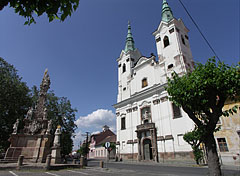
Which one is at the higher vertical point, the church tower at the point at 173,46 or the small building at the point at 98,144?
the church tower at the point at 173,46

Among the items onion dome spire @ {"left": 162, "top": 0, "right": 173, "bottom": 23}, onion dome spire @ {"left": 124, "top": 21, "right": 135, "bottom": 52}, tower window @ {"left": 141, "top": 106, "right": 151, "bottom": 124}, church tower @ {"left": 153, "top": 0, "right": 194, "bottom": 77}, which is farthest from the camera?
onion dome spire @ {"left": 124, "top": 21, "right": 135, "bottom": 52}

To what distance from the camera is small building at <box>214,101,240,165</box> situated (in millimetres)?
16047

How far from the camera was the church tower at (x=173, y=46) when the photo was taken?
25.1 m

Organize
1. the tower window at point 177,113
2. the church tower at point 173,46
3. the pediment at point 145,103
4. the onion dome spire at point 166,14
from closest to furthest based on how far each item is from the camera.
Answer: the tower window at point 177,113
the church tower at point 173,46
the pediment at point 145,103
the onion dome spire at point 166,14

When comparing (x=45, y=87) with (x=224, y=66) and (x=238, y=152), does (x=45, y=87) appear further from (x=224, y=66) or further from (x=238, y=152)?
(x=238, y=152)

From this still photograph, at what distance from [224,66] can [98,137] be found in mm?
53848

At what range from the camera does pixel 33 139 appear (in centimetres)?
1423

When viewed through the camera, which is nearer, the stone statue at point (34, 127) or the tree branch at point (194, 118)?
the tree branch at point (194, 118)

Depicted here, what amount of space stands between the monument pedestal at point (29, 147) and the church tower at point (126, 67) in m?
20.3

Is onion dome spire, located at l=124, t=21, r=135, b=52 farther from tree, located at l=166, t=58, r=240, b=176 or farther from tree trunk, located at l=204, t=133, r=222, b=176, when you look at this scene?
tree trunk, located at l=204, t=133, r=222, b=176

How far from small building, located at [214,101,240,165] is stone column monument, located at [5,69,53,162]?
1886 cm

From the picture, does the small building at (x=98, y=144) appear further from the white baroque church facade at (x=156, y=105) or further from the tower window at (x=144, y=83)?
the tower window at (x=144, y=83)

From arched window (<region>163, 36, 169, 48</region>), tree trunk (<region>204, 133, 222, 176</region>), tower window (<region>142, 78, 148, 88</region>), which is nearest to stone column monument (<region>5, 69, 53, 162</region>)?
tree trunk (<region>204, 133, 222, 176</region>)

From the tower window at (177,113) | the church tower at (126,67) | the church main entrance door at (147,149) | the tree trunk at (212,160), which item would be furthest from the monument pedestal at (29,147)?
the church tower at (126,67)
